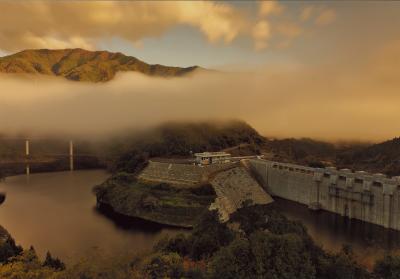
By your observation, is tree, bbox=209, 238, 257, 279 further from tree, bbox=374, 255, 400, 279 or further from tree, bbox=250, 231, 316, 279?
tree, bbox=374, 255, 400, 279

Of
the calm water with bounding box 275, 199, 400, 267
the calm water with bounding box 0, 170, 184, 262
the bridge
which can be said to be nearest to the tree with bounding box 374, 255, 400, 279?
the calm water with bounding box 275, 199, 400, 267

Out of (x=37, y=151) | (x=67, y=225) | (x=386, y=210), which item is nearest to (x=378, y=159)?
(x=386, y=210)

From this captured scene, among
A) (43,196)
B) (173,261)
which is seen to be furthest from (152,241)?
(43,196)

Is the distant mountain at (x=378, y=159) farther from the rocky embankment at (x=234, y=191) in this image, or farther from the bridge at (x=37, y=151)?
the bridge at (x=37, y=151)

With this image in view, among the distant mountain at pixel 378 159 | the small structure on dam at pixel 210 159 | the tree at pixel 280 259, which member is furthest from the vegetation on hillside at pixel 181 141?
the tree at pixel 280 259

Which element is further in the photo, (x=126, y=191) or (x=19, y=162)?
(x=19, y=162)

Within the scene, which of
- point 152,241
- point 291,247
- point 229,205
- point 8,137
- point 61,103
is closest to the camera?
point 291,247

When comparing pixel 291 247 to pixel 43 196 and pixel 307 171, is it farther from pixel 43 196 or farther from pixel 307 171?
pixel 43 196

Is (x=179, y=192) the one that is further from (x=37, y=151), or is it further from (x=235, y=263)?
(x=37, y=151)
